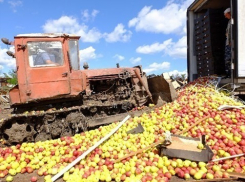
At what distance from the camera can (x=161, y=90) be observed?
7.69 metres

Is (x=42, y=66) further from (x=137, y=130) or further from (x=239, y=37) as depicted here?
(x=239, y=37)

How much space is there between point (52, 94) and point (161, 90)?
12.0 feet

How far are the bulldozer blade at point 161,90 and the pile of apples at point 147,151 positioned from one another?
86cm

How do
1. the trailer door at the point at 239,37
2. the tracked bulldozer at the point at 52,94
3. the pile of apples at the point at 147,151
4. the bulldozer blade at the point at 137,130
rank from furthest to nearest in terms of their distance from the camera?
the trailer door at the point at 239,37
the tracked bulldozer at the point at 52,94
the bulldozer blade at the point at 137,130
the pile of apples at the point at 147,151

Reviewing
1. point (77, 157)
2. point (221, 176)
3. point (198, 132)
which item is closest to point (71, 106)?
point (77, 157)

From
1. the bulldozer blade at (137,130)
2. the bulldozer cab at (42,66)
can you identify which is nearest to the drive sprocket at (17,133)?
the bulldozer cab at (42,66)

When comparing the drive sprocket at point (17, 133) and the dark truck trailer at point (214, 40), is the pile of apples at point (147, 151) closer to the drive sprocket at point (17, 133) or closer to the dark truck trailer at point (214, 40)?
the drive sprocket at point (17, 133)

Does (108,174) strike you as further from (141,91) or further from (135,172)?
(141,91)

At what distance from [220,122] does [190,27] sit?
260 inches

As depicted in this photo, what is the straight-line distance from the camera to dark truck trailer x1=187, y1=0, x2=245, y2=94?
6453 millimetres

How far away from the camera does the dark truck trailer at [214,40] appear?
6.45 metres

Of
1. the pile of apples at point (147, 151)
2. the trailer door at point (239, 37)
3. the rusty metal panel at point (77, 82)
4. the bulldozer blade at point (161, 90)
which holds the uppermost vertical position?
the trailer door at point (239, 37)

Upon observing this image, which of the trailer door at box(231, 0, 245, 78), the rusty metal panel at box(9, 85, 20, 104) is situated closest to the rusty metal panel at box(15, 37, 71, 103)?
the rusty metal panel at box(9, 85, 20, 104)

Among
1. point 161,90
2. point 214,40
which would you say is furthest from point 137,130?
point 214,40
